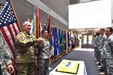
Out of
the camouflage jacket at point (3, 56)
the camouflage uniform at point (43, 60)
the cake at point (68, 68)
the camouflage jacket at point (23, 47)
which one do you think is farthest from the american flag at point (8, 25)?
the camouflage uniform at point (43, 60)

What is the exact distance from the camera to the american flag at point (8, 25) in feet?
8.40

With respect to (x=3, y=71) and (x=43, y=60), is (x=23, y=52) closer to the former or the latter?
(x=3, y=71)

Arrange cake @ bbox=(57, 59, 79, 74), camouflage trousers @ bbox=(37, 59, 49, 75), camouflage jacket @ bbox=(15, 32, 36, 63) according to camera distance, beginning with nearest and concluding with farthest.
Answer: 1. cake @ bbox=(57, 59, 79, 74)
2. camouflage jacket @ bbox=(15, 32, 36, 63)
3. camouflage trousers @ bbox=(37, 59, 49, 75)

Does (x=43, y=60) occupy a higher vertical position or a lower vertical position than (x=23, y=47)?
lower

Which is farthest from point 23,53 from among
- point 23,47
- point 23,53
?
point 23,47

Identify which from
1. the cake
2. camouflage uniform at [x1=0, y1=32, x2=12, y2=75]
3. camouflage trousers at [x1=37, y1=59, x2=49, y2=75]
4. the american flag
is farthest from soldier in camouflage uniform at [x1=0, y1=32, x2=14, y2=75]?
camouflage trousers at [x1=37, y1=59, x2=49, y2=75]


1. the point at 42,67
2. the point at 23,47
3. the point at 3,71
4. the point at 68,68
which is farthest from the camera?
the point at 42,67

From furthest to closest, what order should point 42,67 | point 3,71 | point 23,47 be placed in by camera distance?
point 42,67 → point 23,47 → point 3,71

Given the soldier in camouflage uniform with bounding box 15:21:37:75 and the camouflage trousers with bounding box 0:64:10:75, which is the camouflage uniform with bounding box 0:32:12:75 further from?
the soldier in camouflage uniform with bounding box 15:21:37:75

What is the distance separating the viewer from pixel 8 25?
271 cm

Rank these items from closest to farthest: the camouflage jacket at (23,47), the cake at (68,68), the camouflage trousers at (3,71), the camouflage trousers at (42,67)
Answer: the camouflage trousers at (3,71) < the cake at (68,68) < the camouflage jacket at (23,47) < the camouflage trousers at (42,67)

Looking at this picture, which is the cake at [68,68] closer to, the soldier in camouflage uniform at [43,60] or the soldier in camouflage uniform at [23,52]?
the soldier in camouflage uniform at [23,52]

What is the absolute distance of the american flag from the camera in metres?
2.56

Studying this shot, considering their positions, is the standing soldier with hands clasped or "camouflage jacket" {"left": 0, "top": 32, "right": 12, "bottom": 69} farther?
the standing soldier with hands clasped
